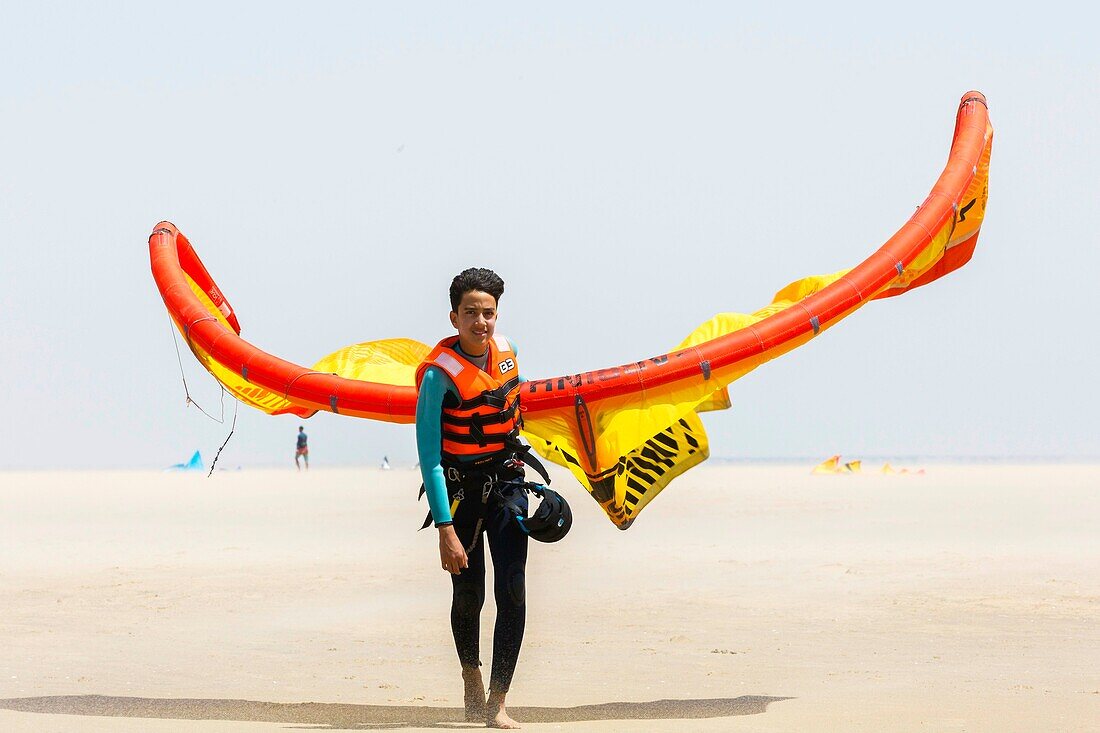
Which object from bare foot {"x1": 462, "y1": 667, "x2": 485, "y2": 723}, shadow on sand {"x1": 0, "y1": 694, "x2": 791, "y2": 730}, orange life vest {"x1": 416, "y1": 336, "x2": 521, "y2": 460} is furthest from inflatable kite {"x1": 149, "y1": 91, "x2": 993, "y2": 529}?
bare foot {"x1": 462, "y1": 667, "x2": 485, "y2": 723}

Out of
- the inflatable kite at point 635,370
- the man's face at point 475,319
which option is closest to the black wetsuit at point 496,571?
the man's face at point 475,319

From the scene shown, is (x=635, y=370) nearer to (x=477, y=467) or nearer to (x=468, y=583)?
(x=477, y=467)

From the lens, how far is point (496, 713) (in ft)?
19.3

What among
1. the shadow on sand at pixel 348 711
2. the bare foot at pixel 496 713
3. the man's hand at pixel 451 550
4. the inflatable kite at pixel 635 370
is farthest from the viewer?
Result: the inflatable kite at pixel 635 370

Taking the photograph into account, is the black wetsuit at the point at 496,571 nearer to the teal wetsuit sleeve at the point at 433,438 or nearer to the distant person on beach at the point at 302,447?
the teal wetsuit sleeve at the point at 433,438

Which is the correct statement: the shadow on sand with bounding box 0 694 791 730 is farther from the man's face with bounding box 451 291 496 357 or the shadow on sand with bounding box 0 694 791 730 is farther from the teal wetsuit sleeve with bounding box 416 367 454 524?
the man's face with bounding box 451 291 496 357

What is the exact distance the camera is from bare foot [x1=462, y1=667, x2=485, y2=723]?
5953 mm

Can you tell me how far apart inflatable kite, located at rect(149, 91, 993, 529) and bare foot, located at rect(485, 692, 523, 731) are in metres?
A: 1.28

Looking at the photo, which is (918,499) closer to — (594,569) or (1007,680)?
(594,569)

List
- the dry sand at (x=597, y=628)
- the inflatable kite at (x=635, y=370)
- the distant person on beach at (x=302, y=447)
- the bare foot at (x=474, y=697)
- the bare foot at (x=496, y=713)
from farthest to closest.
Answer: the distant person on beach at (x=302, y=447), the inflatable kite at (x=635, y=370), the dry sand at (x=597, y=628), the bare foot at (x=474, y=697), the bare foot at (x=496, y=713)

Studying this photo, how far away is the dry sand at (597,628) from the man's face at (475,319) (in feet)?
5.55

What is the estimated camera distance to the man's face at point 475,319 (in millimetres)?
5855

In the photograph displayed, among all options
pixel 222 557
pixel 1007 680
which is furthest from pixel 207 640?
pixel 222 557

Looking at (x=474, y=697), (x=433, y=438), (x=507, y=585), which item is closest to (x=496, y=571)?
(x=507, y=585)
